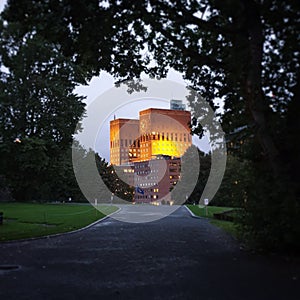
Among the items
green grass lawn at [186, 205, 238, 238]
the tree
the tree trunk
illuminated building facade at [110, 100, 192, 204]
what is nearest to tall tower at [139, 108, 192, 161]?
illuminated building facade at [110, 100, 192, 204]

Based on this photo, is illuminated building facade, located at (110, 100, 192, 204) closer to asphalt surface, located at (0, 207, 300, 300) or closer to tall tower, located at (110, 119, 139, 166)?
tall tower, located at (110, 119, 139, 166)

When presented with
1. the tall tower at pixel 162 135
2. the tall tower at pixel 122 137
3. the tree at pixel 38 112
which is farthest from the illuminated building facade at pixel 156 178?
the tree at pixel 38 112

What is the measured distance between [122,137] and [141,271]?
189 m

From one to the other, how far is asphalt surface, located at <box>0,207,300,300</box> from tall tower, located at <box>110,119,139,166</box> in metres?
173

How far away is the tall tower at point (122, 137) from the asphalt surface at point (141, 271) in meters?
173

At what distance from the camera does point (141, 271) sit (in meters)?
9.36

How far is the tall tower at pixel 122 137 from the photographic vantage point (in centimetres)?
18725

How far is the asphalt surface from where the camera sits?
7302mm

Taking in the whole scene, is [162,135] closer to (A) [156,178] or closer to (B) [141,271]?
(A) [156,178]

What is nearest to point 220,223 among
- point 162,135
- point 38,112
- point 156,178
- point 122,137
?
point 38,112

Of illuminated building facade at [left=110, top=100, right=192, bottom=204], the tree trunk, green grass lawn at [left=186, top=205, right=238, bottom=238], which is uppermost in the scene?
illuminated building facade at [left=110, top=100, right=192, bottom=204]

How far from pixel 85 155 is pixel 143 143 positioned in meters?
112

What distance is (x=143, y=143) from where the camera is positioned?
187500mm

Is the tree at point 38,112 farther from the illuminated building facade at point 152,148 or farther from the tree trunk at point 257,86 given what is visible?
the illuminated building facade at point 152,148
